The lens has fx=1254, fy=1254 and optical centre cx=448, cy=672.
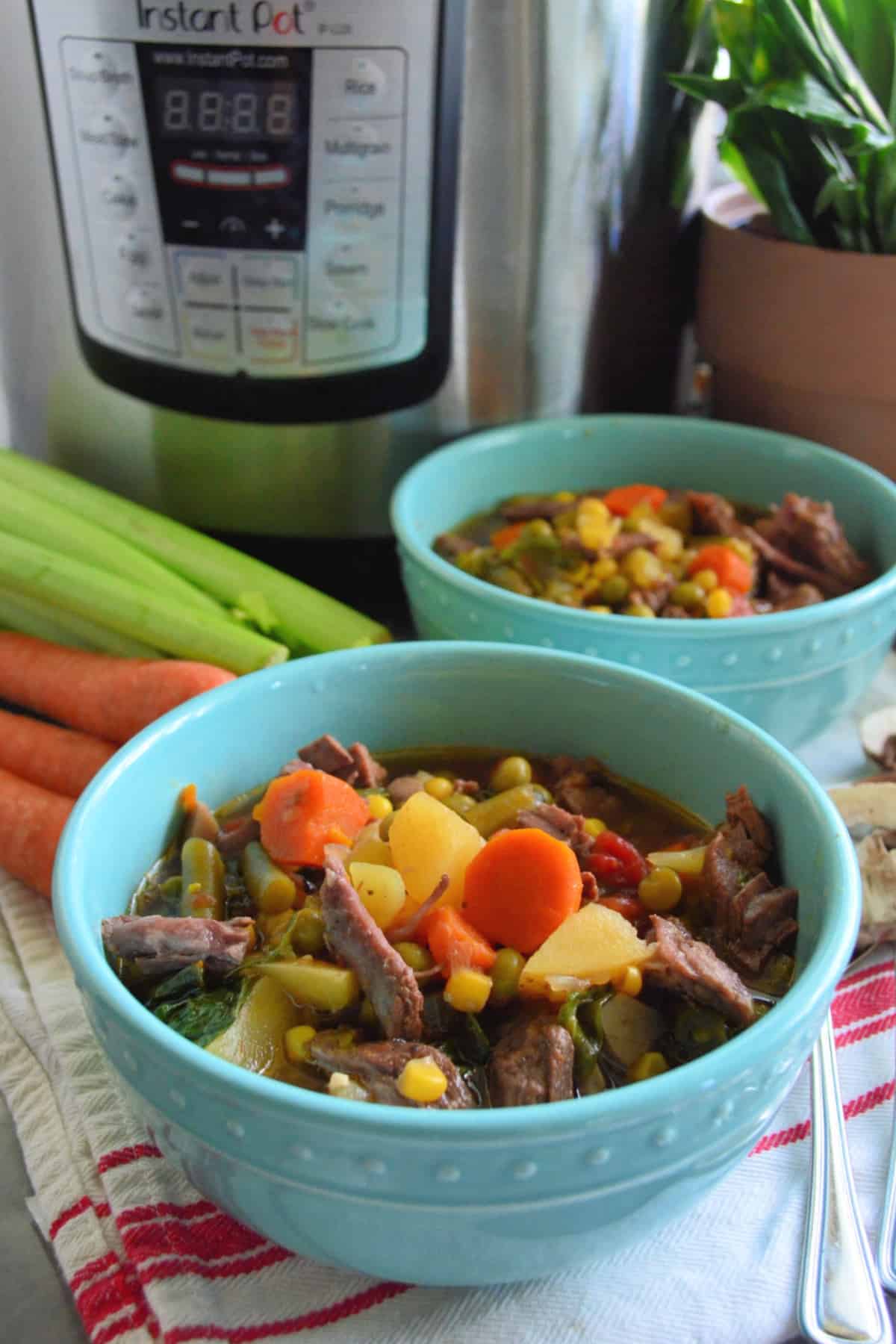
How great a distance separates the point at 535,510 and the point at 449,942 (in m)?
0.70

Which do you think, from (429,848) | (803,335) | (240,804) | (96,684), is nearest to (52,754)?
(96,684)

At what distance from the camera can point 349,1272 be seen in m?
0.74

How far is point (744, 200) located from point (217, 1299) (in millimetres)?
1394

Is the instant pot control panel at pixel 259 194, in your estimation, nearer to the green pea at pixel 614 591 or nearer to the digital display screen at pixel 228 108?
the digital display screen at pixel 228 108

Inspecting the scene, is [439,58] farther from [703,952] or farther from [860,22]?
[703,952]

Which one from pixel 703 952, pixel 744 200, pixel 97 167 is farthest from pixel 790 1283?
pixel 744 200

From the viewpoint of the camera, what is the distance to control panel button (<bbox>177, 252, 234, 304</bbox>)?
3.96 feet

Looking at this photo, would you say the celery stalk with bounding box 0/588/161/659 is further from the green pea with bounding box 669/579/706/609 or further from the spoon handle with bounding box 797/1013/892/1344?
the spoon handle with bounding box 797/1013/892/1344

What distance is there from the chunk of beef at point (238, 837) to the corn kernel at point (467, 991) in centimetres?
22

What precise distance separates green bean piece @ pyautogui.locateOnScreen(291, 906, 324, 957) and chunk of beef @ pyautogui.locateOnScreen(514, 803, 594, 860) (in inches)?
6.4

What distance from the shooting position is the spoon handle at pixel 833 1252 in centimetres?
69

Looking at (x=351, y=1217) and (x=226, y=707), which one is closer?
(x=351, y=1217)

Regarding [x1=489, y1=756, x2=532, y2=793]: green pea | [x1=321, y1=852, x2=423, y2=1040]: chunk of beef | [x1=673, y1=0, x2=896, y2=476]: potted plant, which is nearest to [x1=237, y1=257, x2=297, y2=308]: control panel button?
[x1=673, y1=0, x2=896, y2=476]: potted plant

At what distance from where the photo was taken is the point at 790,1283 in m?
0.74
